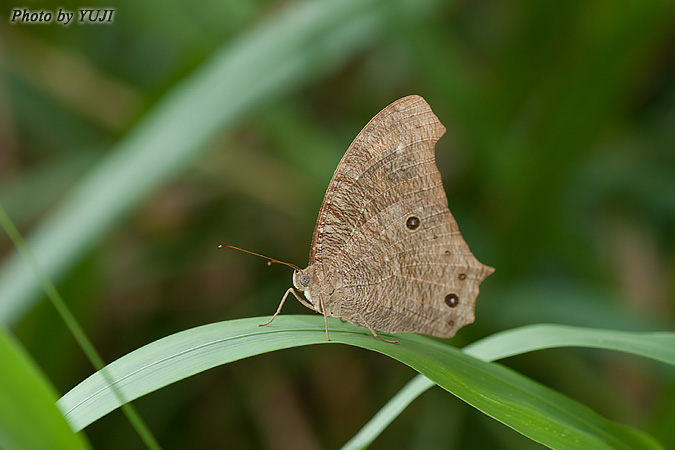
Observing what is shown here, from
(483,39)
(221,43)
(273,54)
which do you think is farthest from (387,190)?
(483,39)

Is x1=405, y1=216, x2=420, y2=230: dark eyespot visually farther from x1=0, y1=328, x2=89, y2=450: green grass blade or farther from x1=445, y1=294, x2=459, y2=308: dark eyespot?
x1=0, y1=328, x2=89, y2=450: green grass blade

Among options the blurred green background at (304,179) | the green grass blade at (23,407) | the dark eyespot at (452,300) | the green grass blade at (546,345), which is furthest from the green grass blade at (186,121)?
the green grass blade at (23,407)

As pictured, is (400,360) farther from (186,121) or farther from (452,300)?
(186,121)

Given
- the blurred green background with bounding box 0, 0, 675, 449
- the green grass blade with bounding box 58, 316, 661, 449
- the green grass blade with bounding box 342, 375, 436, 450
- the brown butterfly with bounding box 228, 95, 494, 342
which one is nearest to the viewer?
the green grass blade with bounding box 58, 316, 661, 449

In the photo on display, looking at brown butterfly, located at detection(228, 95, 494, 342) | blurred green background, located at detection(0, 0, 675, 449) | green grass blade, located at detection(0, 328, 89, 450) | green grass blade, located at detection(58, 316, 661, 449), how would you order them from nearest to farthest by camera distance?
green grass blade, located at detection(0, 328, 89, 450), green grass blade, located at detection(58, 316, 661, 449), brown butterfly, located at detection(228, 95, 494, 342), blurred green background, located at detection(0, 0, 675, 449)

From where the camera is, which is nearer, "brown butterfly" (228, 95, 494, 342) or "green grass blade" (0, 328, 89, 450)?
"green grass blade" (0, 328, 89, 450)


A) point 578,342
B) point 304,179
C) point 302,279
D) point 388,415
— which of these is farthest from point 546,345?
point 304,179

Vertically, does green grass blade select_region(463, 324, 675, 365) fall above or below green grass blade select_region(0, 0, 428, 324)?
below

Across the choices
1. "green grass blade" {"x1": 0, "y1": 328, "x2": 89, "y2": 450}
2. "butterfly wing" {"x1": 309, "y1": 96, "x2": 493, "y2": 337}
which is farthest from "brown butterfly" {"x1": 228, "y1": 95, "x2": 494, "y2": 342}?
"green grass blade" {"x1": 0, "y1": 328, "x2": 89, "y2": 450}
